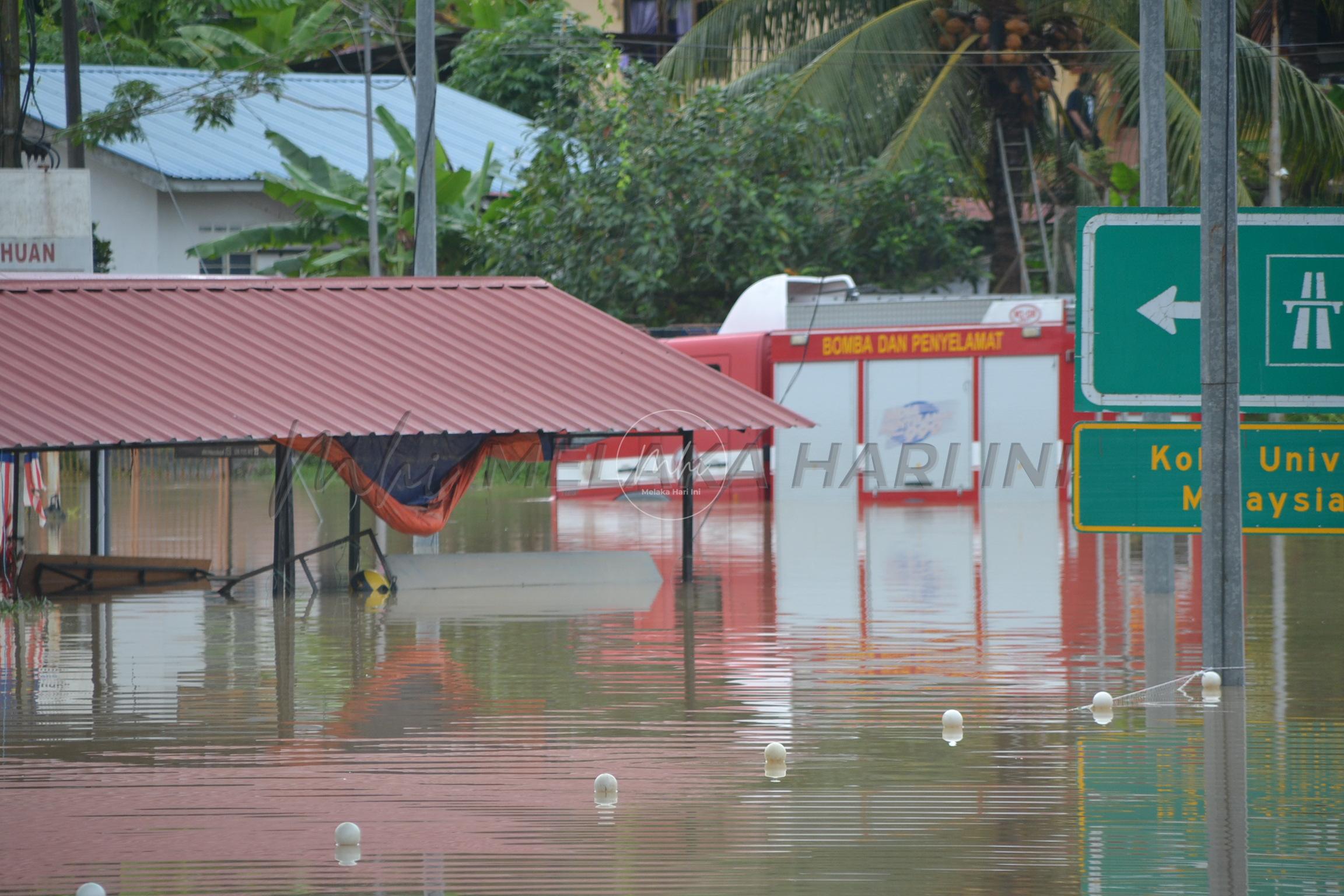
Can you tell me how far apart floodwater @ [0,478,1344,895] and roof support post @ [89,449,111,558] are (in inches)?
75.3

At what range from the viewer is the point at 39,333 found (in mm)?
15867

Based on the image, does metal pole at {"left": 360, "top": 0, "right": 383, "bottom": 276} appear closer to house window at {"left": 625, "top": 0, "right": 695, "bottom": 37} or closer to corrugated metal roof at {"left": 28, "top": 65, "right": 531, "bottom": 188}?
corrugated metal roof at {"left": 28, "top": 65, "right": 531, "bottom": 188}

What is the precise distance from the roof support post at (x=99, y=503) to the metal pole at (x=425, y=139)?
3779 millimetres

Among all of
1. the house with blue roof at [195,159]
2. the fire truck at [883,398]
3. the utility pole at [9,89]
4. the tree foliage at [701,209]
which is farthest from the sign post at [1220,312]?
the house with blue roof at [195,159]

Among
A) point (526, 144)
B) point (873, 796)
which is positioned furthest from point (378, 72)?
point (873, 796)

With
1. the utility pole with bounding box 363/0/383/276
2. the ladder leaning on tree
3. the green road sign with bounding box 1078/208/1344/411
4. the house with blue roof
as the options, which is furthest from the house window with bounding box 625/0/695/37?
the green road sign with bounding box 1078/208/1344/411

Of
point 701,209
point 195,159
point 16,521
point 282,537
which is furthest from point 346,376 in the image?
point 195,159

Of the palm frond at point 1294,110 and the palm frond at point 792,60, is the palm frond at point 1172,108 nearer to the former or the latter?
the palm frond at point 1294,110

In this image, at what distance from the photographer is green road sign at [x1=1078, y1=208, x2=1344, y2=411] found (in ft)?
28.1

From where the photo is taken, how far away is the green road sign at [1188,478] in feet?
27.0

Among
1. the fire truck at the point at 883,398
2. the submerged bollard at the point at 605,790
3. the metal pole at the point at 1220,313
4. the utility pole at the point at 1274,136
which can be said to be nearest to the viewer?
the submerged bollard at the point at 605,790

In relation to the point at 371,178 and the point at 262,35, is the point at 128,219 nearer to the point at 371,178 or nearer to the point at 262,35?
the point at 262,35

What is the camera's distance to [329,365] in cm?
1605

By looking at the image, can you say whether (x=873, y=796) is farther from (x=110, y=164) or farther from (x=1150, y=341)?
(x=110, y=164)
